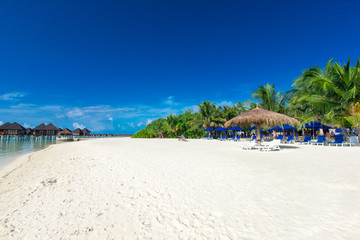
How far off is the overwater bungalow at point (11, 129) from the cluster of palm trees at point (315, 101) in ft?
135

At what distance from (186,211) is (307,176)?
3.42 meters

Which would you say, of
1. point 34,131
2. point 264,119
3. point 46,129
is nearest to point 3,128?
point 34,131

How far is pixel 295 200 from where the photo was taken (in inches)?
113

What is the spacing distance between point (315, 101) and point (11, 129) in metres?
59.5

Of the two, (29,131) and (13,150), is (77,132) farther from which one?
(13,150)

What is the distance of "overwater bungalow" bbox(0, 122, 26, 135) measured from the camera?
140 ft

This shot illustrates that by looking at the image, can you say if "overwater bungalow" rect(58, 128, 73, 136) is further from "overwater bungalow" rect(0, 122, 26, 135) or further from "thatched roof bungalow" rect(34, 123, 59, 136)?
"overwater bungalow" rect(0, 122, 26, 135)

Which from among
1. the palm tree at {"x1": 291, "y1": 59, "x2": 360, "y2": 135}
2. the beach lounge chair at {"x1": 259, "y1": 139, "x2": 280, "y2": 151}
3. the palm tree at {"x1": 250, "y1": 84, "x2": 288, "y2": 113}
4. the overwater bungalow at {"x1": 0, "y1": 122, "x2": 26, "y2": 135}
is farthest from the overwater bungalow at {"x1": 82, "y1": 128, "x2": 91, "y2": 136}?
the palm tree at {"x1": 291, "y1": 59, "x2": 360, "y2": 135}

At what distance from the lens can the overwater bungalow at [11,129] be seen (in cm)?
4262

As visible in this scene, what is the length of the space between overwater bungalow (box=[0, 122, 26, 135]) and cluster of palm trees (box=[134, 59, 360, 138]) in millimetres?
41213

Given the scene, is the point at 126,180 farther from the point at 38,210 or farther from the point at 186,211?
the point at 186,211

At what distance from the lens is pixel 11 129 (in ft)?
141

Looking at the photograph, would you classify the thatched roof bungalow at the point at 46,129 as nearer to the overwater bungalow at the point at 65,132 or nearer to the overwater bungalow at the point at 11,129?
the overwater bungalow at the point at 65,132

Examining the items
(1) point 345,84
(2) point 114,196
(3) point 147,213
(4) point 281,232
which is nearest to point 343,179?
(4) point 281,232
